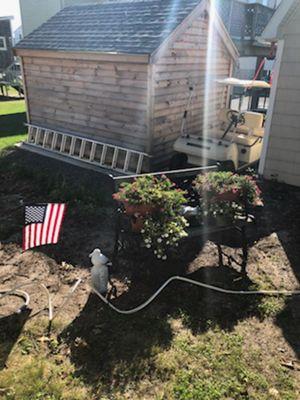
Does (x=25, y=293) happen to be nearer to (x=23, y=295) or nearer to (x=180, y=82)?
(x=23, y=295)

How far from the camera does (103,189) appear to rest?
7.64m

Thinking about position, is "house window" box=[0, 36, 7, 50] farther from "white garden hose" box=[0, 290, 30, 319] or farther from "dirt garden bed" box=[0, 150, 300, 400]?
"white garden hose" box=[0, 290, 30, 319]

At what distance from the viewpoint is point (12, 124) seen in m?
13.4

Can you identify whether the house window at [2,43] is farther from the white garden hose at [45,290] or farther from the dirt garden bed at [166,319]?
the white garden hose at [45,290]

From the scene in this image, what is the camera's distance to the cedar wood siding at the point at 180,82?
7996 mm

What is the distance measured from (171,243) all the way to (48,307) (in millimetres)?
1667

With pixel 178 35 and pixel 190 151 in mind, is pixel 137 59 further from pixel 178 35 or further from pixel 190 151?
pixel 190 151

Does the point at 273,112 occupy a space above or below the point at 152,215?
above

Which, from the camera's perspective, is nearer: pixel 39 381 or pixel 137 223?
pixel 39 381

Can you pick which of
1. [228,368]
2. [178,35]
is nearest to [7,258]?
[228,368]

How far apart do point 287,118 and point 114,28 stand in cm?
482

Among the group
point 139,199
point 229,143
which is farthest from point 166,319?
point 229,143

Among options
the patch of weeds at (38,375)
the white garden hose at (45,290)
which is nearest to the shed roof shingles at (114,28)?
the white garden hose at (45,290)

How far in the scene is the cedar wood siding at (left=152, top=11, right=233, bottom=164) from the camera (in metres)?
8.00
